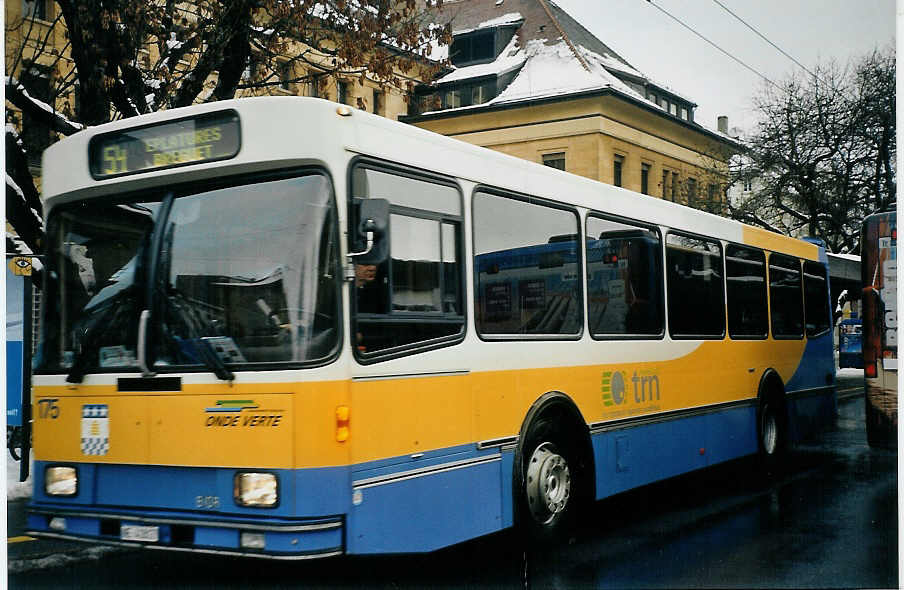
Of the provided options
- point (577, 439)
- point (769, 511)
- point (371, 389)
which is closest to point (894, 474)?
point (769, 511)

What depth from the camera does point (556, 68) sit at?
24.9 meters

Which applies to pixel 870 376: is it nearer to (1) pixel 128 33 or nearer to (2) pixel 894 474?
(2) pixel 894 474

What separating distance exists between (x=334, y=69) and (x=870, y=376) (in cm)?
772

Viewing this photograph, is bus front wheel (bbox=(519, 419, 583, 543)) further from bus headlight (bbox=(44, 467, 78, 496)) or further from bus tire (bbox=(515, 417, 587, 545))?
bus headlight (bbox=(44, 467, 78, 496))

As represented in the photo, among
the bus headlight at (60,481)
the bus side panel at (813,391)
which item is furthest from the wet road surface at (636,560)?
the bus side panel at (813,391)

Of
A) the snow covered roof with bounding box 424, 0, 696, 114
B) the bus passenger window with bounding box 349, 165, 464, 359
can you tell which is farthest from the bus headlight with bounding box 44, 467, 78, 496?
the snow covered roof with bounding box 424, 0, 696, 114

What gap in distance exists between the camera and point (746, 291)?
11242mm

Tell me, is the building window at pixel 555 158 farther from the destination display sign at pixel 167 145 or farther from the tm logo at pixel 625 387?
the destination display sign at pixel 167 145

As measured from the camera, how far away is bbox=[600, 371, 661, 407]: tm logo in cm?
834

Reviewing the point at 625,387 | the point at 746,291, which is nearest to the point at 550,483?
the point at 625,387

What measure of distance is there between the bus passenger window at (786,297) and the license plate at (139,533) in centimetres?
794

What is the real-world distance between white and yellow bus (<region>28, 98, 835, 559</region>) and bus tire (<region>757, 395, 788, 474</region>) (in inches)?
163

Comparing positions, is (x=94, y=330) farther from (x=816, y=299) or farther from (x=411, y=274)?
(x=816, y=299)

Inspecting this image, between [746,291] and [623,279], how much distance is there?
10.0 feet
